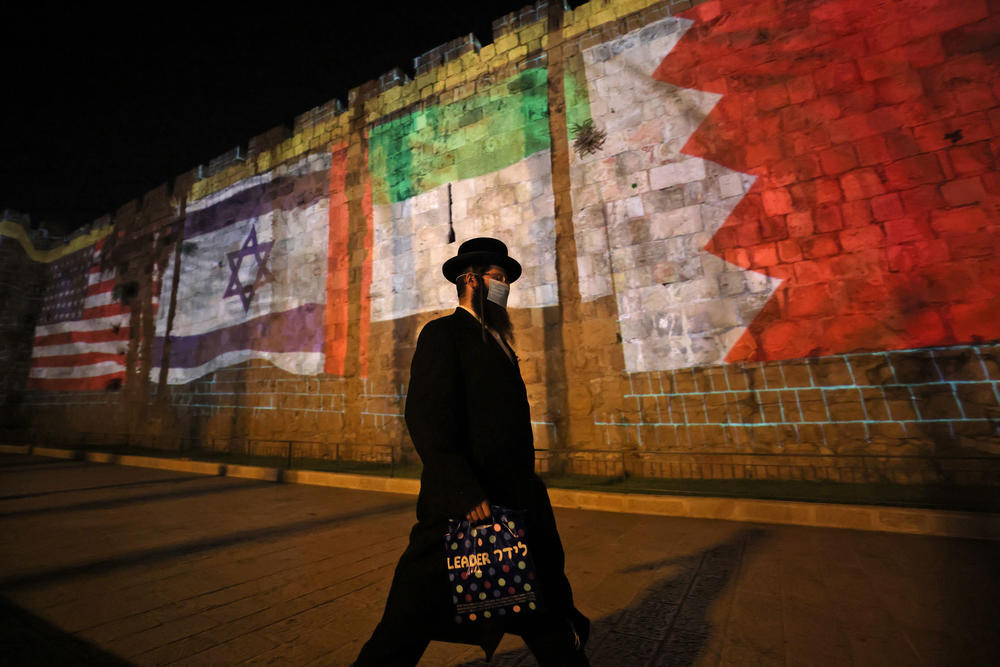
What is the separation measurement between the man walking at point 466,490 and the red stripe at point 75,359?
17.8 metres

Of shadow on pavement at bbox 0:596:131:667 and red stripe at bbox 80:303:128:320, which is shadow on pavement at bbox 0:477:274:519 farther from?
red stripe at bbox 80:303:128:320

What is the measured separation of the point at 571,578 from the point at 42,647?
305 centimetres

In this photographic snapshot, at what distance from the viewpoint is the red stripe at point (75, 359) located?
567 inches

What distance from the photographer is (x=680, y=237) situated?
6.52 m

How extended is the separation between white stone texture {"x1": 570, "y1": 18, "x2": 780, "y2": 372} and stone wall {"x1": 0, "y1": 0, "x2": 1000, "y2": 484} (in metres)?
0.04

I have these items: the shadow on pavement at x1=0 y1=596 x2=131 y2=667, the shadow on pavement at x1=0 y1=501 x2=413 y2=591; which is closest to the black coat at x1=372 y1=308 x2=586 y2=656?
the shadow on pavement at x1=0 y1=596 x2=131 y2=667

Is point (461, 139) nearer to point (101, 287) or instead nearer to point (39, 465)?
point (39, 465)

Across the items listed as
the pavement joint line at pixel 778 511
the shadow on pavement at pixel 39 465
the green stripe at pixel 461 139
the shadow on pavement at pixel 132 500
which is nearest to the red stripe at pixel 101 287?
the shadow on pavement at pixel 39 465

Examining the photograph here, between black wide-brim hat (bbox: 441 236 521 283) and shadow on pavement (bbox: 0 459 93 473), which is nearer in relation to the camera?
black wide-brim hat (bbox: 441 236 521 283)

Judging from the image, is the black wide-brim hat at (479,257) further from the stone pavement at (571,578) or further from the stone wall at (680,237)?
the stone wall at (680,237)

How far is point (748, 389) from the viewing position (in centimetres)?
588

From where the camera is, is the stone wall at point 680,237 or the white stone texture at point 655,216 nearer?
the stone wall at point 680,237

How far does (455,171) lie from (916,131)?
730 centimetres

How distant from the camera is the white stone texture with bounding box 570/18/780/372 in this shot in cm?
623
